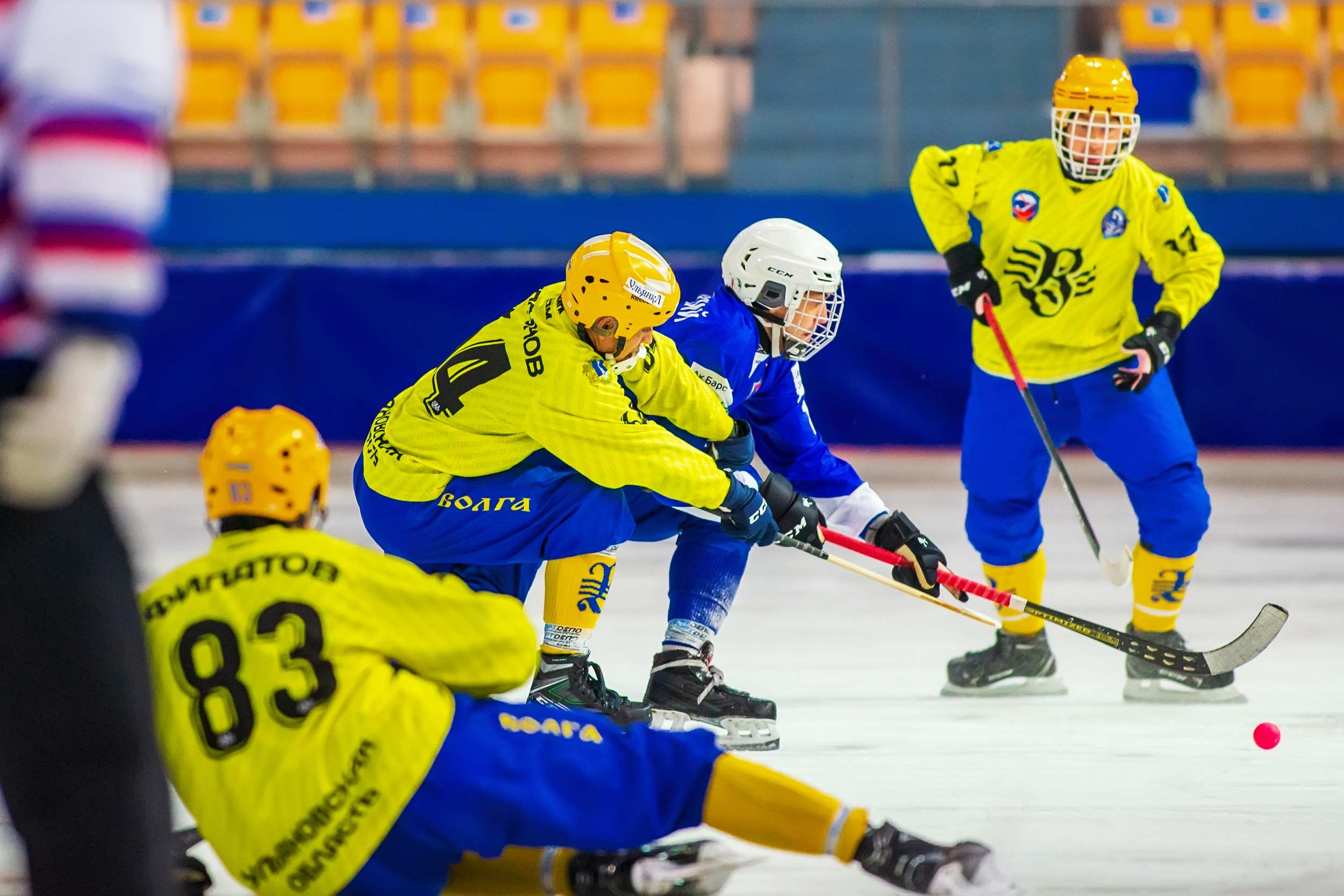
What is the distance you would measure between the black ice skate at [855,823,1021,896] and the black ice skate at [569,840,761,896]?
20cm

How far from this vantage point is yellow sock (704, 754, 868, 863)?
2.40m

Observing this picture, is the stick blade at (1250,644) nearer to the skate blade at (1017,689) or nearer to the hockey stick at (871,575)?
the skate blade at (1017,689)

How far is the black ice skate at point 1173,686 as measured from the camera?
4.24 m

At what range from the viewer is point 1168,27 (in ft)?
25.9

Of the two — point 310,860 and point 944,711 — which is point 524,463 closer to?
point 944,711

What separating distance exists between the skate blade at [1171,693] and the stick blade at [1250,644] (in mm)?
68

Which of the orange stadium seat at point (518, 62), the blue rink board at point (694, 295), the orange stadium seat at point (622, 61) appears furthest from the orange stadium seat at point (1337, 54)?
the orange stadium seat at point (518, 62)

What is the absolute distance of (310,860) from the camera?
2.29m

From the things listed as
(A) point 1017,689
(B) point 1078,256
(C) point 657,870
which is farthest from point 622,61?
(C) point 657,870

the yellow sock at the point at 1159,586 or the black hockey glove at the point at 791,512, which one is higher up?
the black hockey glove at the point at 791,512

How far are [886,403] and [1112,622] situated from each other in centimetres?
287

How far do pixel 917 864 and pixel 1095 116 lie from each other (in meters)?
2.52

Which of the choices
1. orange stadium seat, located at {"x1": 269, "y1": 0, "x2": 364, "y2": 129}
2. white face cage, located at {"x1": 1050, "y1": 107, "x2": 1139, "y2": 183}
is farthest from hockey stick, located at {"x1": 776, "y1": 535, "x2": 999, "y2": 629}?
orange stadium seat, located at {"x1": 269, "y1": 0, "x2": 364, "y2": 129}

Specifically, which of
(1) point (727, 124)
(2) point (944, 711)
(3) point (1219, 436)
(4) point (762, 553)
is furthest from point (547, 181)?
(2) point (944, 711)
